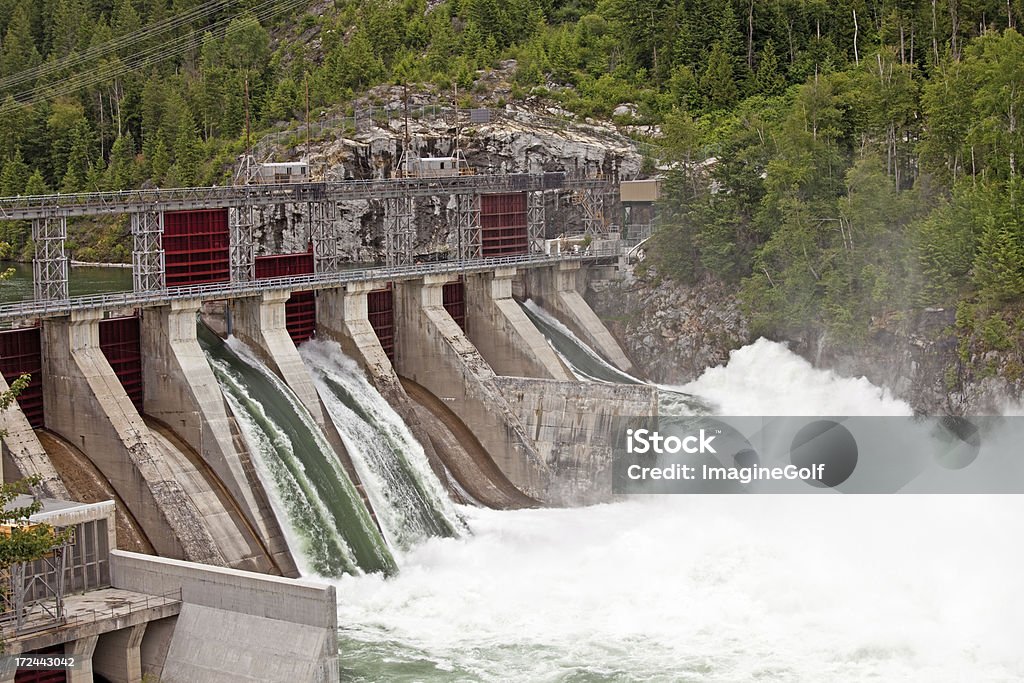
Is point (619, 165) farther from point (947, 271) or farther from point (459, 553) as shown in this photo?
point (459, 553)

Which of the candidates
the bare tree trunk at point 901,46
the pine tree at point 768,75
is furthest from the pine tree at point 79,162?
the bare tree trunk at point 901,46

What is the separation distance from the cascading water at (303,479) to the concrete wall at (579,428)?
10.6m

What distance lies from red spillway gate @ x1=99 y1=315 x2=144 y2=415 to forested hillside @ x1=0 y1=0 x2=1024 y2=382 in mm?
30606

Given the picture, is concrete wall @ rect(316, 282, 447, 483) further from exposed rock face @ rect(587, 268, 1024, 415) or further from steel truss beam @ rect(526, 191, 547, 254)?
exposed rock face @ rect(587, 268, 1024, 415)

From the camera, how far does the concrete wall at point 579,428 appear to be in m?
55.6

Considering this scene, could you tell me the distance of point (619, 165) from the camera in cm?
8181

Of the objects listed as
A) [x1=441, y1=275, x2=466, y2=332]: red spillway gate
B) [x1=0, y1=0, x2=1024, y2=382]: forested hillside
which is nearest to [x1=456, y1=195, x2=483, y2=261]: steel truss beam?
[x1=441, y1=275, x2=466, y2=332]: red spillway gate

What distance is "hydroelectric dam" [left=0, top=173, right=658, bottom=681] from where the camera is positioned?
37.6m

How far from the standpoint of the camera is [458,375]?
58.3m

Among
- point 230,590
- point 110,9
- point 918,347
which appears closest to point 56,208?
point 230,590

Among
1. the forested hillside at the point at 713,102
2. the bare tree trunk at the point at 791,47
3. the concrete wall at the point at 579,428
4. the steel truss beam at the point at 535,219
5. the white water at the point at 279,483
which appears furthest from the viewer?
the bare tree trunk at the point at 791,47

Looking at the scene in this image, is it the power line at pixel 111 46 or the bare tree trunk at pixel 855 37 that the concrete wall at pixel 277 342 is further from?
the power line at pixel 111 46

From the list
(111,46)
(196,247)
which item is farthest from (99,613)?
(111,46)

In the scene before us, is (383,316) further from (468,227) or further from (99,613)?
(99,613)
